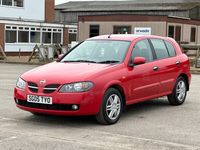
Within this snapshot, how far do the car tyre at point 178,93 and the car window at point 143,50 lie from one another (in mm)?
1246

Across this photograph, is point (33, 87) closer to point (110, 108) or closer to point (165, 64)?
point (110, 108)

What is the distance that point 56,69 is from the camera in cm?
827

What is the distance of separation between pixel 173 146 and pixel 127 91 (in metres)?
2.14

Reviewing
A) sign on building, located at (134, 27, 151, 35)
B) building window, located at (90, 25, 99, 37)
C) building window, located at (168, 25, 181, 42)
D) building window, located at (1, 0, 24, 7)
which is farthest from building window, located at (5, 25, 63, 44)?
sign on building, located at (134, 27, 151, 35)

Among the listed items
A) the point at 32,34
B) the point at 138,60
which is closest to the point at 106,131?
the point at 138,60

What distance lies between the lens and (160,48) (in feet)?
32.8

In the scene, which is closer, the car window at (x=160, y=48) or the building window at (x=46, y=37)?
the car window at (x=160, y=48)

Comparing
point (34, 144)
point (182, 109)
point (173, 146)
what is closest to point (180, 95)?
point (182, 109)

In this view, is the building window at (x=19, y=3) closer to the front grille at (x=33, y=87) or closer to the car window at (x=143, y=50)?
the car window at (x=143, y=50)

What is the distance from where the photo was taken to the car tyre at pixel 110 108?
7.90 meters

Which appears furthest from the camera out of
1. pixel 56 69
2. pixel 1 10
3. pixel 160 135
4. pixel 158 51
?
pixel 1 10

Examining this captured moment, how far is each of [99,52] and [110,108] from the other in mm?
1395

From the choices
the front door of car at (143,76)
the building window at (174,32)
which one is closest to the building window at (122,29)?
the building window at (174,32)

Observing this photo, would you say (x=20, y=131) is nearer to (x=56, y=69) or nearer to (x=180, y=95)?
(x=56, y=69)
